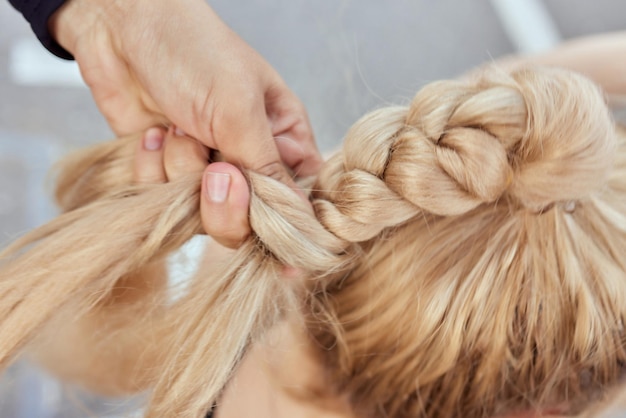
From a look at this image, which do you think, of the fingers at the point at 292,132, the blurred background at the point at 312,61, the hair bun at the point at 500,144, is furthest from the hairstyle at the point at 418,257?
the blurred background at the point at 312,61

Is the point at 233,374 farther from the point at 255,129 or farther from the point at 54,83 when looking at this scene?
the point at 54,83

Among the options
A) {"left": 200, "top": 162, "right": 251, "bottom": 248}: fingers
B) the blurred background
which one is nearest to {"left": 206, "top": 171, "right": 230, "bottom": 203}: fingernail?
{"left": 200, "top": 162, "right": 251, "bottom": 248}: fingers

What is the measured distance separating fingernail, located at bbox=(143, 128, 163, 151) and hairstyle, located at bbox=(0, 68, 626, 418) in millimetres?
45

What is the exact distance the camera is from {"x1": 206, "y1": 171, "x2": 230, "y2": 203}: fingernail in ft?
2.18

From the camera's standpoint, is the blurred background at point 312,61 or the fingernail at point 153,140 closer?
the fingernail at point 153,140

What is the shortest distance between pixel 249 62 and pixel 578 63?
0.86 meters

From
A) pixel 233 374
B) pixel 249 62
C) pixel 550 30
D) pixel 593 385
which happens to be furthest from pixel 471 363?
pixel 550 30

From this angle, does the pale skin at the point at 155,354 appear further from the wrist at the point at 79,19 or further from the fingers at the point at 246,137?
the wrist at the point at 79,19

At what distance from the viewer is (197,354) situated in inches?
25.8

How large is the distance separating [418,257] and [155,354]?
34cm

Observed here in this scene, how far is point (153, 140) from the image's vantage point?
2.58ft

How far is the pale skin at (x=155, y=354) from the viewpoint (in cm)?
75

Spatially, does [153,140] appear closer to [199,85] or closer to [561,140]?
[199,85]

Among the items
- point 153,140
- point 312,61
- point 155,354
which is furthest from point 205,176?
point 312,61
